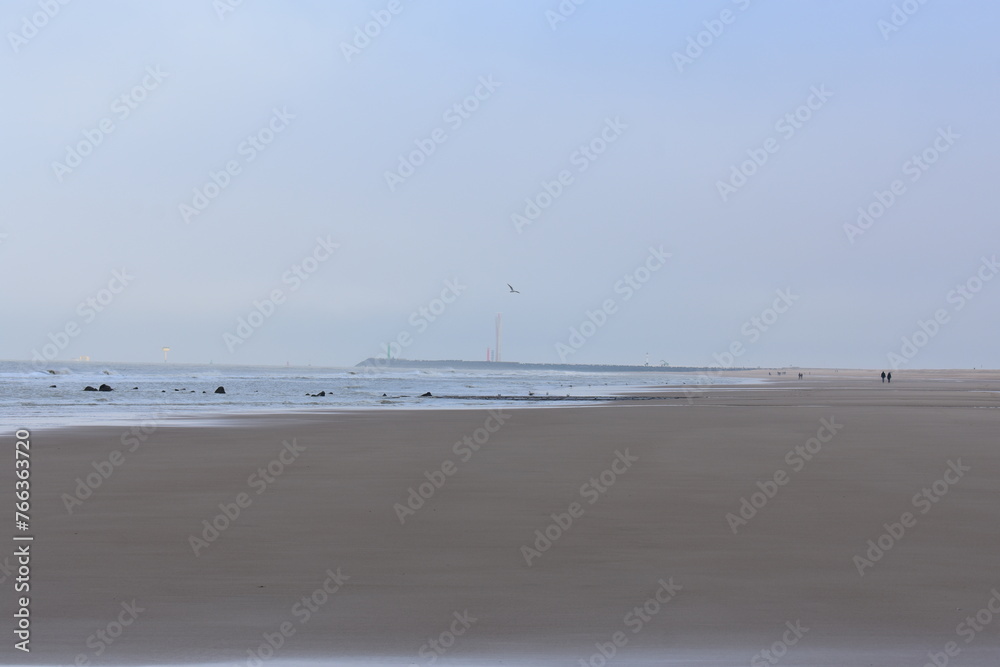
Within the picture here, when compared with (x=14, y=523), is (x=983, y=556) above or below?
below

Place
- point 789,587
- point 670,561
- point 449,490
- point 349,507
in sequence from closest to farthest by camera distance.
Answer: point 789,587
point 670,561
point 349,507
point 449,490

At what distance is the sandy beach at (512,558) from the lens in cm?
568

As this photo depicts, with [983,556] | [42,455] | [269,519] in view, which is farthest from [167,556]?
[42,455]

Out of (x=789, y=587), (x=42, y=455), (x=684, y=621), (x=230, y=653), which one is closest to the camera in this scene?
(x=230, y=653)

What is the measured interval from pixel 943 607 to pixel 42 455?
44.7ft

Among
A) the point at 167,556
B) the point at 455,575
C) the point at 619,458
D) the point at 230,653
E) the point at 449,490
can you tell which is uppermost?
the point at 619,458

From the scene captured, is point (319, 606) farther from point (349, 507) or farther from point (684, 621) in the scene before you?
point (349, 507)

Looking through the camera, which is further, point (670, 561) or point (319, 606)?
point (670, 561)

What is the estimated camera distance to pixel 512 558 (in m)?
7.82

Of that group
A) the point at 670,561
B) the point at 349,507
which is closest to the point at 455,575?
the point at 670,561

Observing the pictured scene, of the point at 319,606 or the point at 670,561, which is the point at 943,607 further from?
the point at 319,606

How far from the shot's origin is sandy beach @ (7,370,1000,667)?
18.6 feet

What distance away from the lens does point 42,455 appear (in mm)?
15117

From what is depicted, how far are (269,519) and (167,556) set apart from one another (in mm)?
1799
